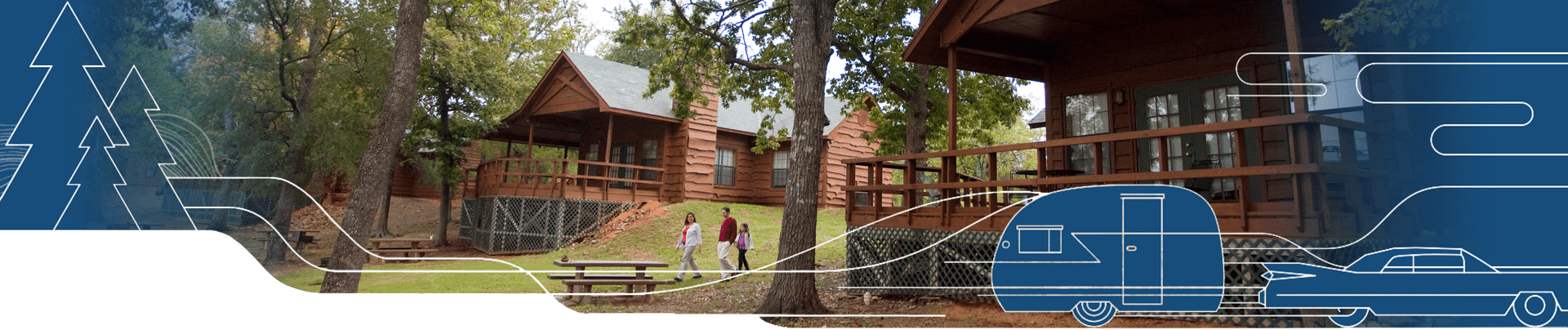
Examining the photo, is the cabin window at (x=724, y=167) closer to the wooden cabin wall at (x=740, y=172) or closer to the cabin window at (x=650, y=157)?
the wooden cabin wall at (x=740, y=172)

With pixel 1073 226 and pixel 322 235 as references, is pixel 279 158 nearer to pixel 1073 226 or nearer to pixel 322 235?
pixel 322 235

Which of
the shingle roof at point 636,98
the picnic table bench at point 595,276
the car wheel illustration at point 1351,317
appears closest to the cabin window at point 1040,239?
the car wheel illustration at point 1351,317

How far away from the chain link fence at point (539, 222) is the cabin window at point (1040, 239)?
12855 mm

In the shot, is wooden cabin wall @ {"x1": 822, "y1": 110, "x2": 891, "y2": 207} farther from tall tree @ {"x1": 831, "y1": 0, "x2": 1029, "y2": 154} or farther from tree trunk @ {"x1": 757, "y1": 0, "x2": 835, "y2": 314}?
tree trunk @ {"x1": 757, "y1": 0, "x2": 835, "y2": 314}

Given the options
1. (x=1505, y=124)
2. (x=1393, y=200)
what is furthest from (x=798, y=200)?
(x=1505, y=124)

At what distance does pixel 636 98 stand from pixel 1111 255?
14800 mm

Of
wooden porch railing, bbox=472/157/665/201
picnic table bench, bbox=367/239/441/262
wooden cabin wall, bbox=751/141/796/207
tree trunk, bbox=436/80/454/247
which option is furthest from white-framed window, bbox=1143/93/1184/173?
tree trunk, bbox=436/80/454/247

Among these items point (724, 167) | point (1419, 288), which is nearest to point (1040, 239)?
point (1419, 288)

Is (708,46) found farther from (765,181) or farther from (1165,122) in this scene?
(765,181)

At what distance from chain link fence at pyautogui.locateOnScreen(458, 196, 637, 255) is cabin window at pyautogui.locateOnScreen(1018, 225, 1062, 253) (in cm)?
1285

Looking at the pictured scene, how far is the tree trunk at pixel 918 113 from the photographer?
1209 cm

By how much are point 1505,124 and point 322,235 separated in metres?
23.3

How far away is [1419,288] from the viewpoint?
12.3ft

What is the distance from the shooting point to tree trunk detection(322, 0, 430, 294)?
21.2 ft
